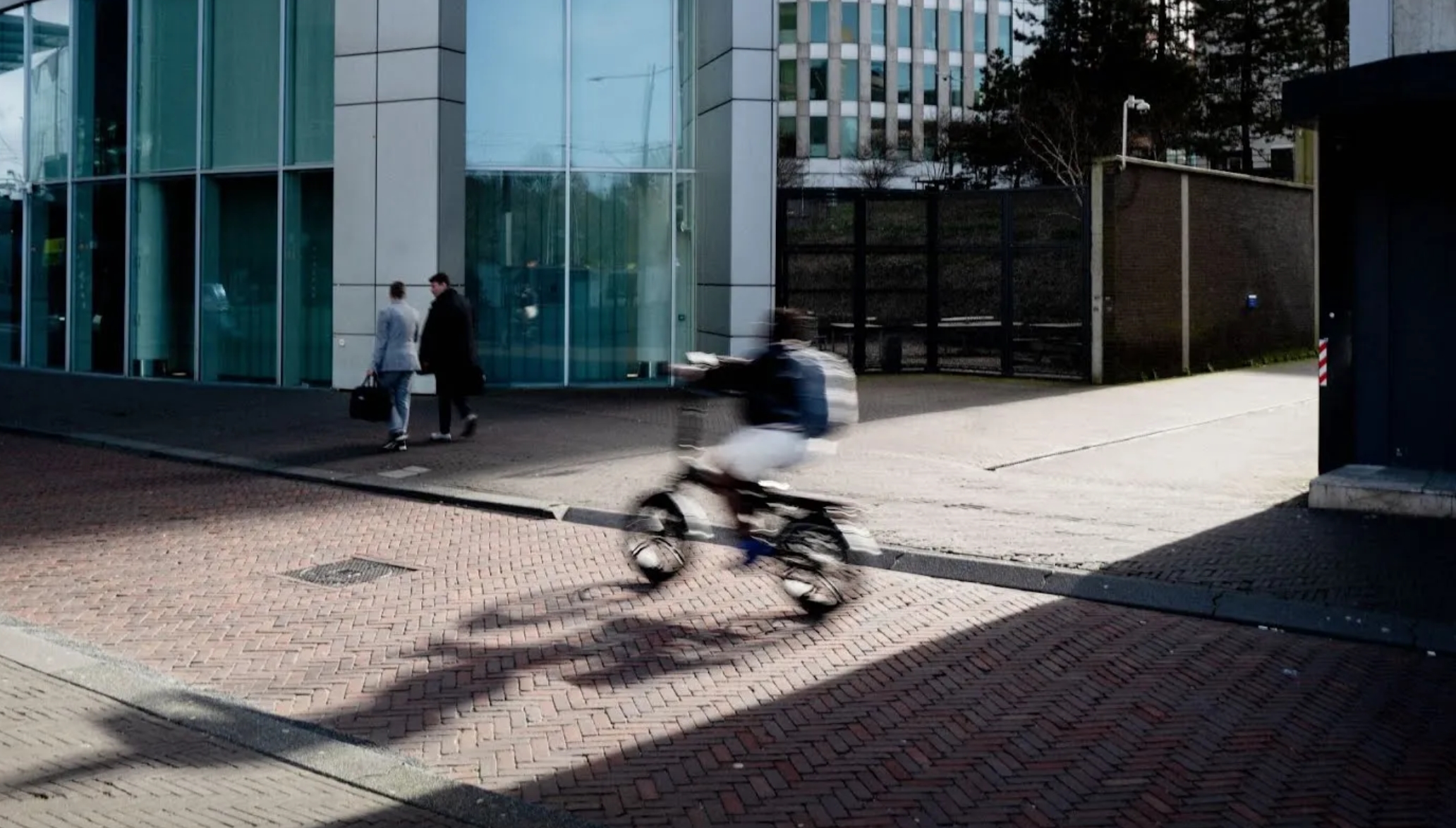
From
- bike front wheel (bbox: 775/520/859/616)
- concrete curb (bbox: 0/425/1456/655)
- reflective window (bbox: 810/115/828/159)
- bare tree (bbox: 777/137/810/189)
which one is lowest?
concrete curb (bbox: 0/425/1456/655)

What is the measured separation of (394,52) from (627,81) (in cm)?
359

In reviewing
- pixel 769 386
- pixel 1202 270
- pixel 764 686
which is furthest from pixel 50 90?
pixel 764 686

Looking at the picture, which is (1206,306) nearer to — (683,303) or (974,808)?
(683,303)

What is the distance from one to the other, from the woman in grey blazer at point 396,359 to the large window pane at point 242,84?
28.8 feet

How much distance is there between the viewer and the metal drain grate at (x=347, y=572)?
372 inches

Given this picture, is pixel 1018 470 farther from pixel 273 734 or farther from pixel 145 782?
pixel 145 782

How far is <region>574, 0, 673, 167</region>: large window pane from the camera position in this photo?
76.0 feet

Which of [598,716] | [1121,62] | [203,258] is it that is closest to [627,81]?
[203,258]

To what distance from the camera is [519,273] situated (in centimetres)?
2288

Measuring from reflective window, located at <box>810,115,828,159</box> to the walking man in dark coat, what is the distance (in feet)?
216

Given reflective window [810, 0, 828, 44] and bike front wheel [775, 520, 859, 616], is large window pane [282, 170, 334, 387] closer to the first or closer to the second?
bike front wheel [775, 520, 859, 616]

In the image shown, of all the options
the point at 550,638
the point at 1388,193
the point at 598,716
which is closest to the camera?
the point at 598,716

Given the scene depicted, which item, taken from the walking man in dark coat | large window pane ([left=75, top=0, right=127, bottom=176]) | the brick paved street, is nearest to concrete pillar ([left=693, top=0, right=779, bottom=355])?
the walking man in dark coat

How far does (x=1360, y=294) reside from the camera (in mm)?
12773
